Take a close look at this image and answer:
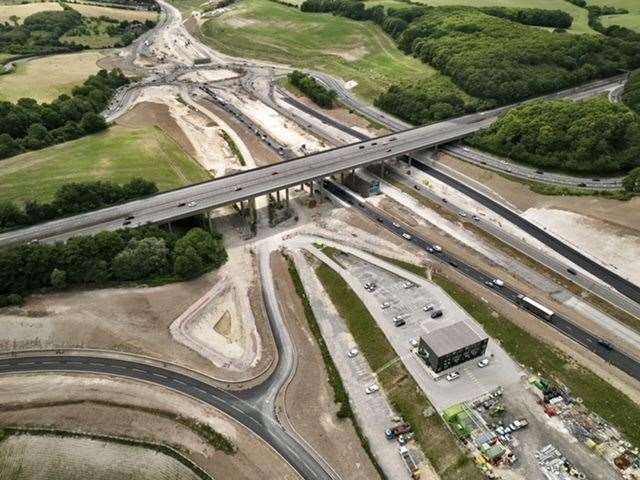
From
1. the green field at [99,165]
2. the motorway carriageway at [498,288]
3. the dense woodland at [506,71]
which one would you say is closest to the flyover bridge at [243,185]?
the motorway carriageway at [498,288]

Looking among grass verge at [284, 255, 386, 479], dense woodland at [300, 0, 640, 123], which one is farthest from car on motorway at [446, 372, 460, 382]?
dense woodland at [300, 0, 640, 123]

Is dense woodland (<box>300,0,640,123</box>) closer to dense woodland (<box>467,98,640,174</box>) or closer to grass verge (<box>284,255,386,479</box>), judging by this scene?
dense woodland (<box>467,98,640,174</box>)

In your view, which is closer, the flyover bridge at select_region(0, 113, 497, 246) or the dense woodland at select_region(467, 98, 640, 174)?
the flyover bridge at select_region(0, 113, 497, 246)

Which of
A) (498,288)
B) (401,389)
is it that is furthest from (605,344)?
(401,389)

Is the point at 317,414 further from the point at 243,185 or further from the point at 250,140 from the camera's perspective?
the point at 250,140

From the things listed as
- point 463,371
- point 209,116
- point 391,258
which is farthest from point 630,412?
point 209,116

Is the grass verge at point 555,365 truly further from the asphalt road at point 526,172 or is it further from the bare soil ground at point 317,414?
the asphalt road at point 526,172
